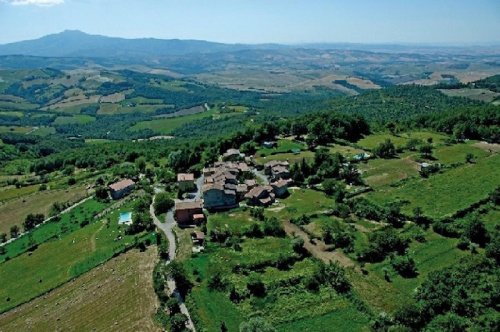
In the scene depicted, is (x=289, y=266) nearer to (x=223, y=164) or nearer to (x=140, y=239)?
(x=140, y=239)

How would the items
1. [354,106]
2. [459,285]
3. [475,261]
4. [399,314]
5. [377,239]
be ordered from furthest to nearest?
[354,106]
[377,239]
[475,261]
[459,285]
[399,314]

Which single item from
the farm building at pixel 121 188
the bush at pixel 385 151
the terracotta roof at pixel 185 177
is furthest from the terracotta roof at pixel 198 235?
the bush at pixel 385 151

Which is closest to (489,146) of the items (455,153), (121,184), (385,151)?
(455,153)

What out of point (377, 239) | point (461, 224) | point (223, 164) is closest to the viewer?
point (377, 239)

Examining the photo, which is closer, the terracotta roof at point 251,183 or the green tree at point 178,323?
the green tree at point 178,323

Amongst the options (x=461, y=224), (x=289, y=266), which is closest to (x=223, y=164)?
(x=289, y=266)

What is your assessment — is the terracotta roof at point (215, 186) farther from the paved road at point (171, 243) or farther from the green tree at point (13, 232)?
the green tree at point (13, 232)
